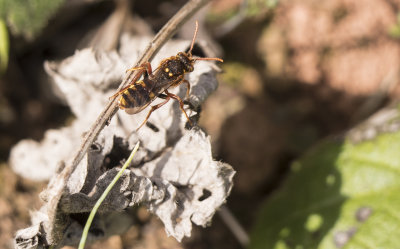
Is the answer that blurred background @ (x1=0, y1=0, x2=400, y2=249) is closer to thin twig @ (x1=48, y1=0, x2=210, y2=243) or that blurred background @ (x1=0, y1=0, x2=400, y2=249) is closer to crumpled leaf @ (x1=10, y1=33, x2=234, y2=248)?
crumpled leaf @ (x1=10, y1=33, x2=234, y2=248)

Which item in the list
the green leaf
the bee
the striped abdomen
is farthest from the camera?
the green leaf

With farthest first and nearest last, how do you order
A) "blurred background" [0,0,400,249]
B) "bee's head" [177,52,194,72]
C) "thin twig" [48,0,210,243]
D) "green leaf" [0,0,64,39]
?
1. "blurred background" [0,0,400,249]
2. "green leaf" [0,0,64,39]
3. "bee's head" [177,52,194,72]
4. "thin twig" [48,0,210,243]

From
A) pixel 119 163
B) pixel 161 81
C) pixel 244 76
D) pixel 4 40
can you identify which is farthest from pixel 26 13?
pixel 244 76

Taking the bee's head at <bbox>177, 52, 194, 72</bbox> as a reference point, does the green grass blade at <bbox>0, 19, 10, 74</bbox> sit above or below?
above

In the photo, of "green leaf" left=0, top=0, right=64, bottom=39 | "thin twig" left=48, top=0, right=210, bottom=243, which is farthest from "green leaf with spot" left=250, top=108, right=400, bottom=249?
"green leaf" left=0, top=0, right=64, bottom=39

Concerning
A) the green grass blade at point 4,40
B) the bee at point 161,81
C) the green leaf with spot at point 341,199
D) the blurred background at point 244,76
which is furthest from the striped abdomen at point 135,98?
the green leaf with spot at point 341,199

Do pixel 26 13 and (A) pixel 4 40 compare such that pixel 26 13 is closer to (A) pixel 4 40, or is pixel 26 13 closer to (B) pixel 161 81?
(A) pixel 4 40

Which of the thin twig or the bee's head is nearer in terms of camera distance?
the thin twig
